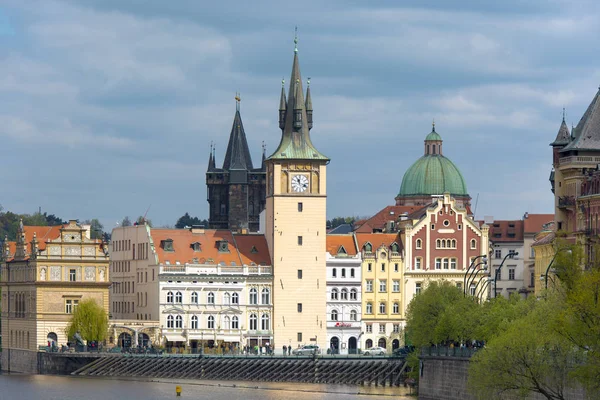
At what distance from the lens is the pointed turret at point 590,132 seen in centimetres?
14975

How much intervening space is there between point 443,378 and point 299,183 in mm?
49002

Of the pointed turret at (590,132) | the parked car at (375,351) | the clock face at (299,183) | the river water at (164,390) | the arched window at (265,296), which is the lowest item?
the river water at (164,390)

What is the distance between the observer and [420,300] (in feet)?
461

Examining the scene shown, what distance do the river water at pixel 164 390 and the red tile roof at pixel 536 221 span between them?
5262 cm

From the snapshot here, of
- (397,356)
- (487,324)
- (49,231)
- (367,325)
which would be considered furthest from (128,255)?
(487,324)

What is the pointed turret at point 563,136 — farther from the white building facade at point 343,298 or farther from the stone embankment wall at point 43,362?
the stone embankment wall at point 43,362

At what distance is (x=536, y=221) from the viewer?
194625 millimetres

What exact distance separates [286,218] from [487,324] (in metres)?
51.5

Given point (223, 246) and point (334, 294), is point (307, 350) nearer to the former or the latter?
point (334, 294)

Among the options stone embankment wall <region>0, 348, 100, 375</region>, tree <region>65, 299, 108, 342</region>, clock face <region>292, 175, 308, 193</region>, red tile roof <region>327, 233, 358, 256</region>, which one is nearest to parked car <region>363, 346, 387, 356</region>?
red tile roof <region>327, 233, 358, 256</region>

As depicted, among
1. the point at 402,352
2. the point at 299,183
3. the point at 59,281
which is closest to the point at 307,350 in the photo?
the point at 402,352

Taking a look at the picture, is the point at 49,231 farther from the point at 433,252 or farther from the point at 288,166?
the point at 433,252

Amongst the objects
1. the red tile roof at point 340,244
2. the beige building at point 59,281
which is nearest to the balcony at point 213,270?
the beige building at point 59,281

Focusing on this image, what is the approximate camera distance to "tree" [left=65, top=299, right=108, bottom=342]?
520 feet
